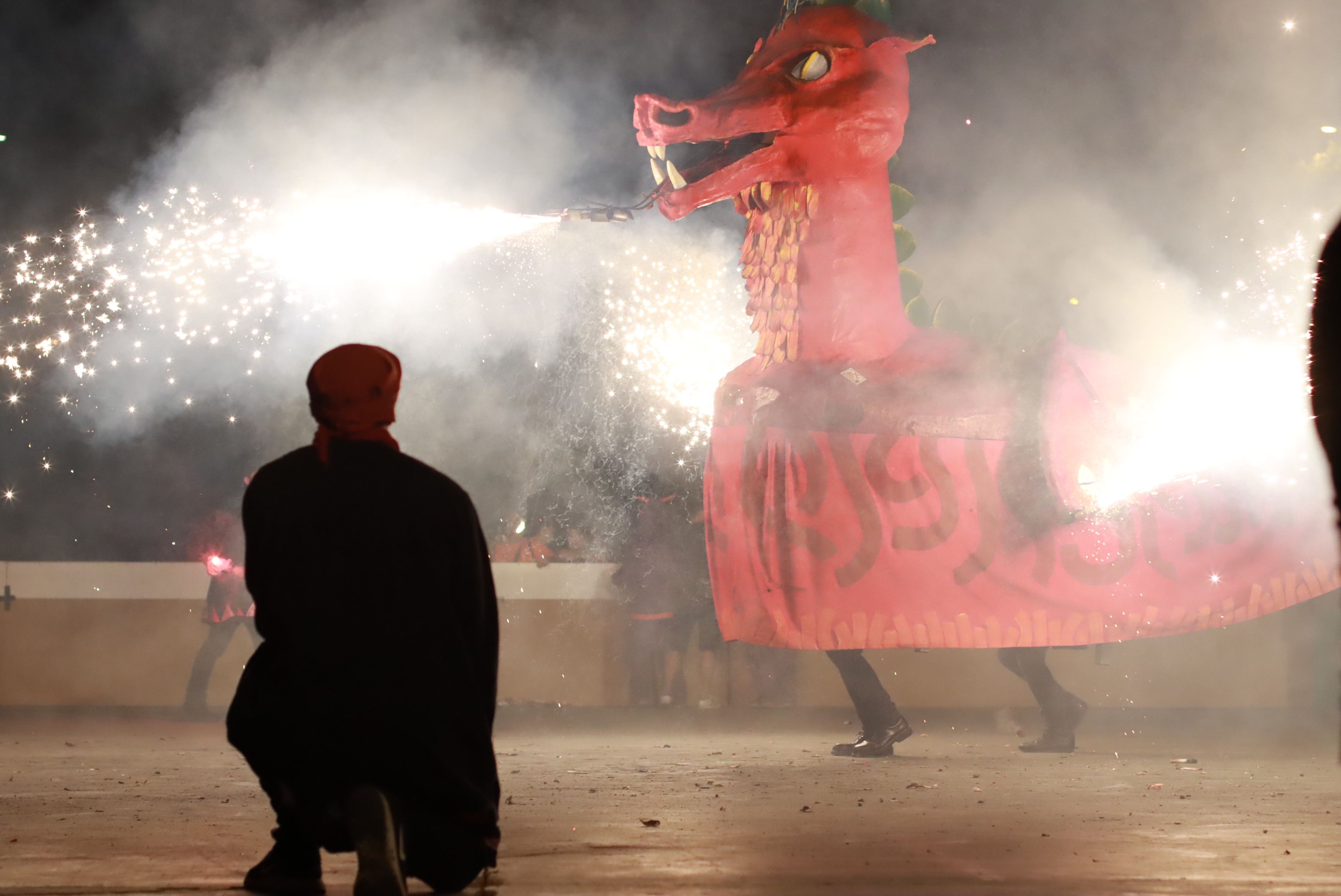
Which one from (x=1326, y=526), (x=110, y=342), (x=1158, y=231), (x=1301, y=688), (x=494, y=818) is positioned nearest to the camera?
(x=494, y=818)

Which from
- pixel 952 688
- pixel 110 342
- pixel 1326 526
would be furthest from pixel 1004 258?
pixel 110 342

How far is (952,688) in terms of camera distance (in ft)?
27.4

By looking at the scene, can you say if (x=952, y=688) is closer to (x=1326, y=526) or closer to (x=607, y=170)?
(x=1326, y=526)

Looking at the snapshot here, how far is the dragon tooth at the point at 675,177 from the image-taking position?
5.77 meters

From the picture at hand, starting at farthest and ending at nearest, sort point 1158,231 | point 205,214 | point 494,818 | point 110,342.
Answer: point 110,342, point 205,214, point 1158,231, point 494,818

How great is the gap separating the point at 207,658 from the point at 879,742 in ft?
15.2

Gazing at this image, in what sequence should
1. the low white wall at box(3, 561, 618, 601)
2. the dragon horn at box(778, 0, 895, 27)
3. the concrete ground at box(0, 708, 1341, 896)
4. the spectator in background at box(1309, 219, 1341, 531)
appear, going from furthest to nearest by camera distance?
the low white wall at box(3, 561, 618, 601), the dragon horn at box(778, 0, 895, 27), the concrete ground at box(0, 708, 1341, 896), the spectator in background at box(1309, 219, 1341, 531)

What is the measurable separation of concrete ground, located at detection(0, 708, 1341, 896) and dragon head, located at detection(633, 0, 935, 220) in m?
2.62

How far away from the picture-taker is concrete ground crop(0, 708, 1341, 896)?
9.95 ft

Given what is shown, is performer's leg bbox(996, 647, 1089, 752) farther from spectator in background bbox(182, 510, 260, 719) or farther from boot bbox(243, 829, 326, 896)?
spectator in background bbox(182, 510, 260, 719)

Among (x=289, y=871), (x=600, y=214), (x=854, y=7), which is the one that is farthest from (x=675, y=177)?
(x=289, y=871)

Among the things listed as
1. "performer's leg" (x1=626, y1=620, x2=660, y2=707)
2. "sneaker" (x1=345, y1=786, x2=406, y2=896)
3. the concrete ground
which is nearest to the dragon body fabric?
the concrete ground

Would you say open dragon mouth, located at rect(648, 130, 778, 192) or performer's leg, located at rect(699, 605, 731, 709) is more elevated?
open dragon mouth, located at rect(648, 130, 778, 192)

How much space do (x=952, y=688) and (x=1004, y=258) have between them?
3065mm
